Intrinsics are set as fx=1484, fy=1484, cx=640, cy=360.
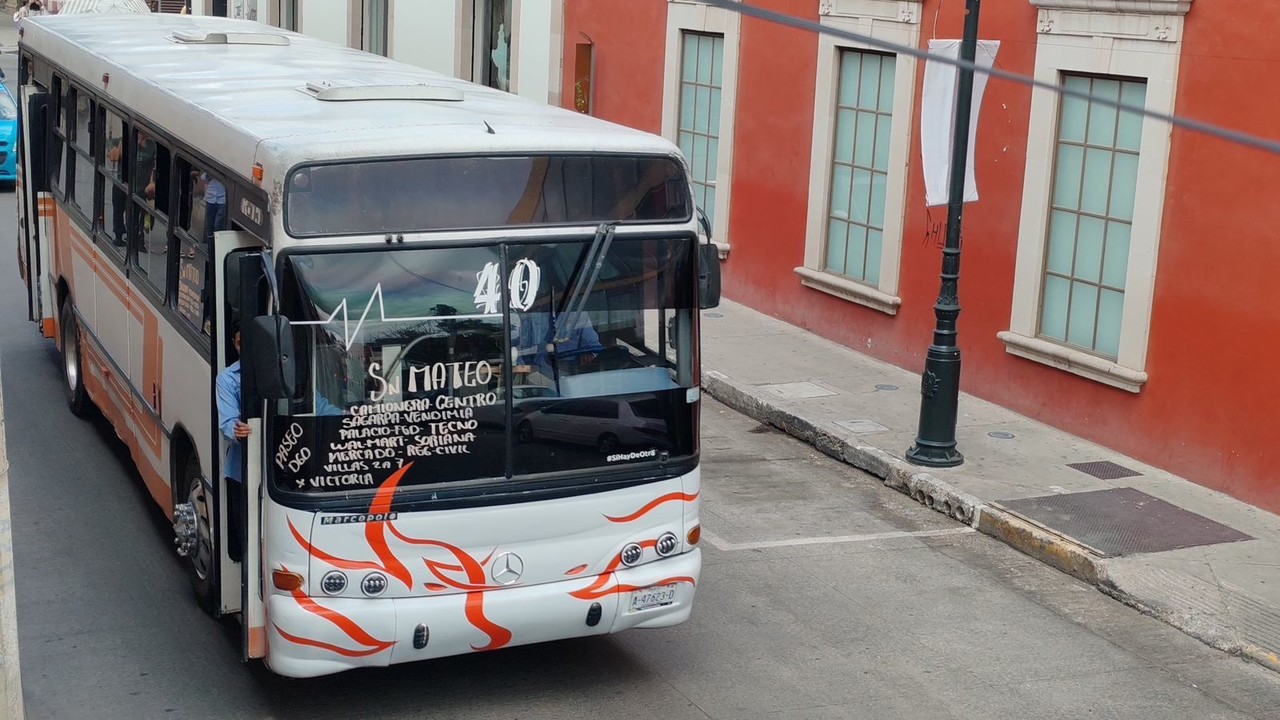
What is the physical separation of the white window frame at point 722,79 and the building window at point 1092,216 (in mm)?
4917

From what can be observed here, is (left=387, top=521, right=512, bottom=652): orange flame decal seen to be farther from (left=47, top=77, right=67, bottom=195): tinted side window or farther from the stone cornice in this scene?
the stone cornice

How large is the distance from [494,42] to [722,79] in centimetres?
694

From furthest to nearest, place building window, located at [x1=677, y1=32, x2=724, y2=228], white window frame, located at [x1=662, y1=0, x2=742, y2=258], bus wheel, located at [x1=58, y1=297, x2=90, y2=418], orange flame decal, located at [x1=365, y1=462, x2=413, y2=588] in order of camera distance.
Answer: building window, located at [x1=677, y1=32, x2=724, y2=228]
white window frame, located at [x1=662, y1=0, x2=742, y2=258]
bus wheel, located at [x1=58, y1=297, x2=90, y2=418]
orange flame decal, located at [x1=365, y1=462, x2=413, y2=588]

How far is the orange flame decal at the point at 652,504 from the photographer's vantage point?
22.5 ft

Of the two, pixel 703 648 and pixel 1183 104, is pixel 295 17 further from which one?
pixel 703 648

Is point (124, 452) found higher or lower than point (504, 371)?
lower

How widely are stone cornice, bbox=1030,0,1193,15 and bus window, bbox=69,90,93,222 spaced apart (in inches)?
290

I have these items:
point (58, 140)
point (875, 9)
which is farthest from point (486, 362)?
point (875, 9)

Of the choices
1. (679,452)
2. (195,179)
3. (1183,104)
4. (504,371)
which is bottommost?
(679,452)

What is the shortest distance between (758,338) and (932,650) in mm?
7303

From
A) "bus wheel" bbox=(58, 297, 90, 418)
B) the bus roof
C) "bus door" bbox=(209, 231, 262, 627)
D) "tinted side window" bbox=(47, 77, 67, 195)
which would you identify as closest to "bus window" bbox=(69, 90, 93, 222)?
the bus roof

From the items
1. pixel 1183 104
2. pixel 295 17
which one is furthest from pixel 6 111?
pixel 1183 104

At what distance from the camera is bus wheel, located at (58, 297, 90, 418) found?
11.6 meters

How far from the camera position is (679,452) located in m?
7.02
